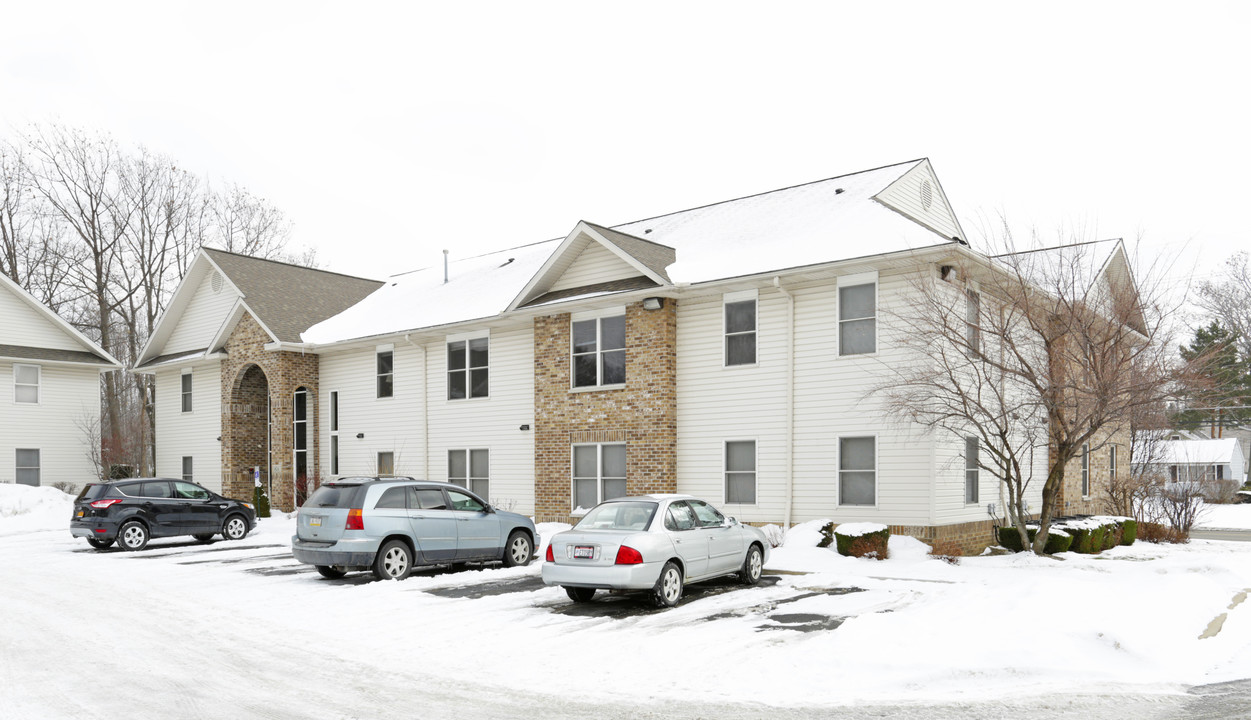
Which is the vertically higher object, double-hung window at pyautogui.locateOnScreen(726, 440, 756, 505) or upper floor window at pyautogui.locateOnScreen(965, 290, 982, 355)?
upper floor window at pyautogui.locateOnScreen(965, 290, 982, 355)

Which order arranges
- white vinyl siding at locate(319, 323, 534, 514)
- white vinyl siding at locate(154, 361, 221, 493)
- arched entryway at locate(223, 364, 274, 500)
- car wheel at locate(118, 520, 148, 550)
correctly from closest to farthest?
car wheel at locate(118, 520, 148, 550)
white vinyl siding at locate(319, 323, 534, 514)
arched entryway at locate(223, 364, 274, 500)
white vinyl siding at locate(154, 361, 221, 493)

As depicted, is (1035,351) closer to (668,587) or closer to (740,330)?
(740,330)

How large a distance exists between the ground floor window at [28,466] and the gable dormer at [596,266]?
Result: 23130 millimetres

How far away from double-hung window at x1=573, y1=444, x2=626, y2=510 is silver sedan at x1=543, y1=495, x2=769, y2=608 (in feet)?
26.6

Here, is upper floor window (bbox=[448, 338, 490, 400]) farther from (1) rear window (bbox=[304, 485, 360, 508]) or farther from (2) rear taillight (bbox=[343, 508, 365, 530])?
(2) rear taillight (bbox=[343, 508, 365, 530])

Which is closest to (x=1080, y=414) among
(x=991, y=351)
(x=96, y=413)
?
(x=991, y=351)

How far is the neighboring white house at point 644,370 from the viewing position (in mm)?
18344

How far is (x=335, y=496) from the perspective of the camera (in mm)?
14914

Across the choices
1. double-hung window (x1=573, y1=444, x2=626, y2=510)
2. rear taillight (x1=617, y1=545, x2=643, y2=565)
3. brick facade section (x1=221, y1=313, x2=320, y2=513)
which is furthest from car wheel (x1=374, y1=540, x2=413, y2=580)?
brick facade section (x1=221, y1=313, x2=320, y2=513)

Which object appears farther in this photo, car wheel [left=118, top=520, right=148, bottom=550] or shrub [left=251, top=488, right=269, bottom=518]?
shrub [left=251, top=488, right=269, bottom=518]

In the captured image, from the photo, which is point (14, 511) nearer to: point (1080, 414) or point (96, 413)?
point (96, 413)

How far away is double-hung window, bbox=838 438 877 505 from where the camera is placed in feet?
59.8

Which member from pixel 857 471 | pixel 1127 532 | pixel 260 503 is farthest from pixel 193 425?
pixel 1127 532

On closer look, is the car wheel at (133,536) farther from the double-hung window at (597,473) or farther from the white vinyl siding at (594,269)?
the white vinyl siding at (594,269)
